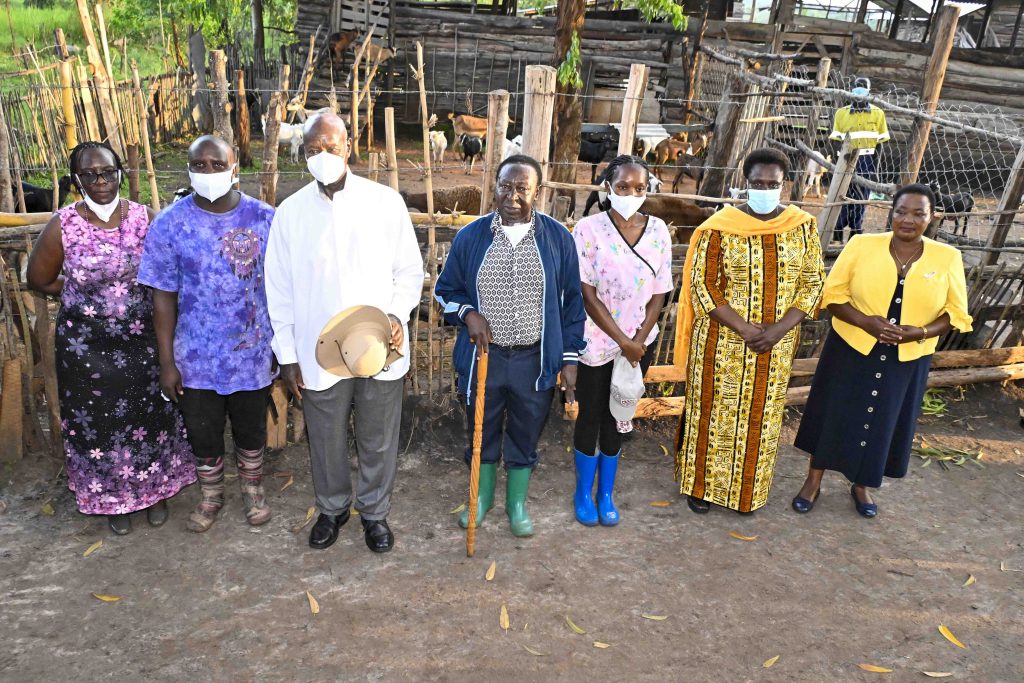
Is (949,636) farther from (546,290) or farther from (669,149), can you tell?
(669,149)

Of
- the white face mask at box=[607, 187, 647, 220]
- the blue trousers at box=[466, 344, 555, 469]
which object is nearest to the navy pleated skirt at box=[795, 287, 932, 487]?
the white face mask at box=[607, 187, 647, 220]

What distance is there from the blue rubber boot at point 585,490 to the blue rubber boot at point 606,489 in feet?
0.12

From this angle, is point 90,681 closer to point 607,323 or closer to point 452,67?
point 607,323

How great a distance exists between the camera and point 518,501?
3.83 m

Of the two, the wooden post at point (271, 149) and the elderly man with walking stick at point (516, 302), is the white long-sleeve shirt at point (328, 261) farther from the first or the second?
the wooden post at point (271, 149)

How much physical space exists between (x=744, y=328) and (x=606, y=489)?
1.10 m

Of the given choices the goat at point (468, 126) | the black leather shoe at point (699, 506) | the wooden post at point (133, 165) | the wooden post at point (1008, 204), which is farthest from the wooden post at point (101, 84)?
the goat at point (468, 126)

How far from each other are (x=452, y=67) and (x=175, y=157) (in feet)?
21.2

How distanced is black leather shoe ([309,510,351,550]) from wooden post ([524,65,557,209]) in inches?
87.1

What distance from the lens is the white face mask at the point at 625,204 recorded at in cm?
349

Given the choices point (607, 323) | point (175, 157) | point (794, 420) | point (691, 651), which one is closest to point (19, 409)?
point (607, 323)

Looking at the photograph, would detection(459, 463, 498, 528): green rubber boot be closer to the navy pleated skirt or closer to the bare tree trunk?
the navy pleated skirt

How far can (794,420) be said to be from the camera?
5.27 meters

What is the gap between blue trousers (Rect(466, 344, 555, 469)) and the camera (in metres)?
3.47
